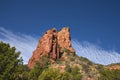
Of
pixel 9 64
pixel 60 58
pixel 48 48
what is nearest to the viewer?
pixel 9 64

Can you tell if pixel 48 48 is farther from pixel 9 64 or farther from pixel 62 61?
pixel 9 64

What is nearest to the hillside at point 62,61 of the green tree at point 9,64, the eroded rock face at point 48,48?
the eroded rock face at point 48,48

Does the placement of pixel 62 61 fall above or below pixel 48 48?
below

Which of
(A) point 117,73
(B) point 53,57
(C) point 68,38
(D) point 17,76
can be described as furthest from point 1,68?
(C) point 68,38

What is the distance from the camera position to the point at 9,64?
45.0 meters

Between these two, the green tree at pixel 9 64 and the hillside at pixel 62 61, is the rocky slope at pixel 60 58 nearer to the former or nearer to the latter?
the hillside at pixel 62 61

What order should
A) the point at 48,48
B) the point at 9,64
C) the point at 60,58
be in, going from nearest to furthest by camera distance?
the point at 9,64 → the point at 48,48 → the point at 60,58

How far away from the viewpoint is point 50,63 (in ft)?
334

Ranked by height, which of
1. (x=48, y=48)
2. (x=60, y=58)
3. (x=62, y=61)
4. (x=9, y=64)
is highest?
(x=48, y=48)

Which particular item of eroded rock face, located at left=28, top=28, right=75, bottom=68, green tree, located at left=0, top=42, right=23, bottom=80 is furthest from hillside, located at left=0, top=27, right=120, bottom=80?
green tree, located at left=0, top=42, right=23, bottom=80

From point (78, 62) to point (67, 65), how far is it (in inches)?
408

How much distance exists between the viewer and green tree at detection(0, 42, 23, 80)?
43.9 metres

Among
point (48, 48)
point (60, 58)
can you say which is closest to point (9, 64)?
point (48, 48)

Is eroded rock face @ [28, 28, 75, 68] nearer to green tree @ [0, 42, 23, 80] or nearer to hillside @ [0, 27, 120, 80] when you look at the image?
hillside @ [0, 27, 120, 80]
